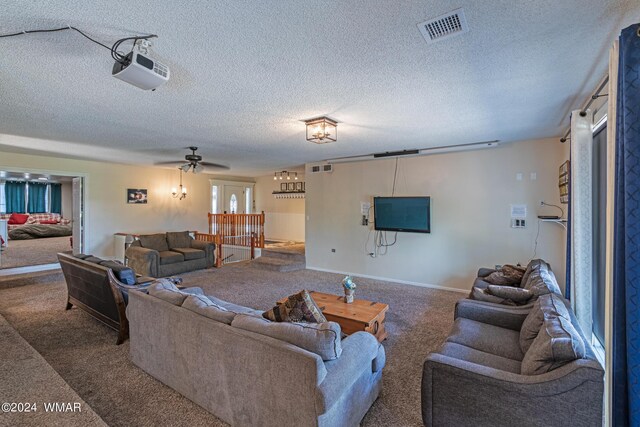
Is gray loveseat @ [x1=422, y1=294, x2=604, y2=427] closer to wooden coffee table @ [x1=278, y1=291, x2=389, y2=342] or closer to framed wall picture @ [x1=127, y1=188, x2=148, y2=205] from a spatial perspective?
A: wooden coffee table @ [x1=278, y1=291, x2=389, y2=342]

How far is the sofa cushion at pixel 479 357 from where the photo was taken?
1.94 m

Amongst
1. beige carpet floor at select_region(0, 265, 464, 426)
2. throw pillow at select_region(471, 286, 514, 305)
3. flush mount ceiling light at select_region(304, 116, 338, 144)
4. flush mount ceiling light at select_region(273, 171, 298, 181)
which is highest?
flush mount ceiling light at select_region(273, 171, 298, 181)

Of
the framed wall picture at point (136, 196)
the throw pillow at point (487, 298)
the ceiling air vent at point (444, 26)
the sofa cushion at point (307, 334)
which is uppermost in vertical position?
the ceiling air vent at point (444, 26)

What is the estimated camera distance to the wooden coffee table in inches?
115

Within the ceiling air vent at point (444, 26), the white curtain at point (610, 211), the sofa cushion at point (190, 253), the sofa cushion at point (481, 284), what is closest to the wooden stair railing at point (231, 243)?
the sofa cushion at point (190, 253)

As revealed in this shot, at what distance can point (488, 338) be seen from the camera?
2340mm

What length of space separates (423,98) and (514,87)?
74 cm

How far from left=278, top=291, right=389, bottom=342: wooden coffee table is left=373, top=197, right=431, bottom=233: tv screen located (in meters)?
2.44

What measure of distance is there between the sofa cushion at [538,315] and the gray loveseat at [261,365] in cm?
104

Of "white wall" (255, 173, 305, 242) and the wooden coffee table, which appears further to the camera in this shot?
"white wall" (255, 173, 305, 242)

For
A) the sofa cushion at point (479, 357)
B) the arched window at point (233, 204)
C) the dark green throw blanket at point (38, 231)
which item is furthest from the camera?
the dark green throw blanket at point (38, 231)

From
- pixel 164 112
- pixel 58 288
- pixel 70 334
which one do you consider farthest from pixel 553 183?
pixel 58 288

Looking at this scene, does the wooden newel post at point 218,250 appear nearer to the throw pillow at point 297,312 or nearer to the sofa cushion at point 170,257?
the sofa cushion at point 170,257

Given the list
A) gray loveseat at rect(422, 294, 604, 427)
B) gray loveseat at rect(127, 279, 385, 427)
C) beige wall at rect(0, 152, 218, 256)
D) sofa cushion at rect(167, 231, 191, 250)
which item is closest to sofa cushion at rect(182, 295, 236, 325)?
gray loveseat at rect(127, 279, 385, 427)
